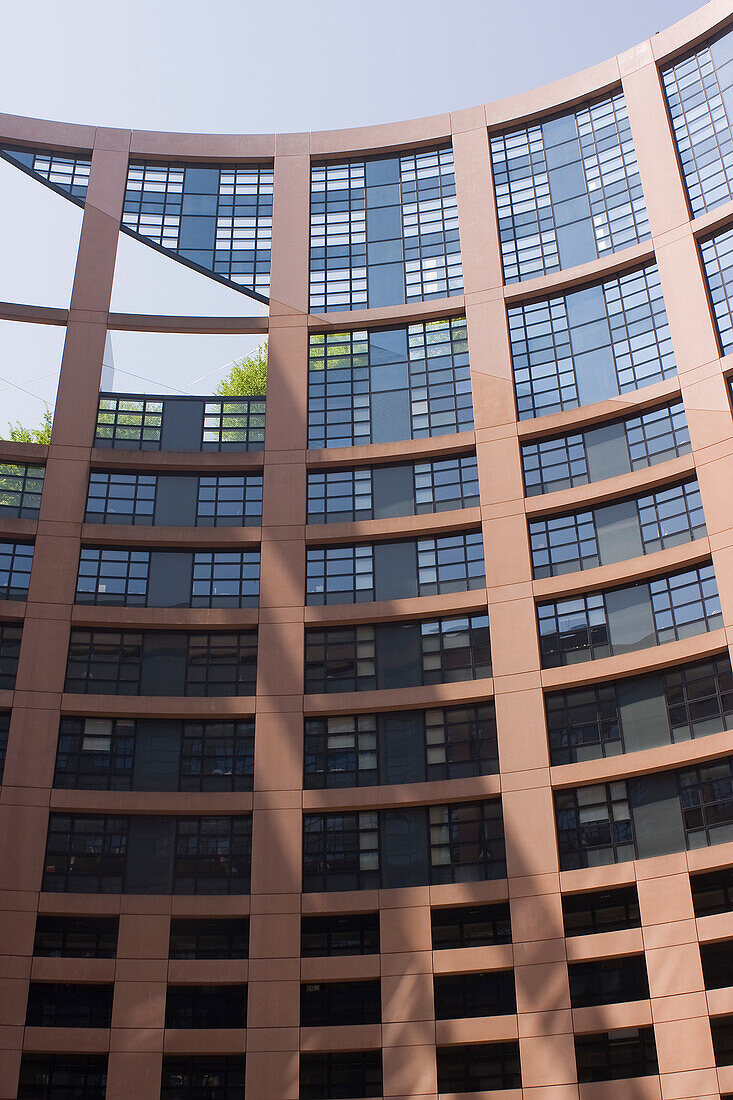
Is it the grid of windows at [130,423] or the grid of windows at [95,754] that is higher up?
the grid of windows at [130,423]

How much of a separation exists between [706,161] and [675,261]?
433cm

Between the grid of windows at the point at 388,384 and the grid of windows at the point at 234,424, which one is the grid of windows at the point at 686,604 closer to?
the grid of windows at the point at 388,384

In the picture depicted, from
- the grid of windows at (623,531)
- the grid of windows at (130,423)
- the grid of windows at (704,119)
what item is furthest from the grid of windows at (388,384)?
the grid of windows at (704,119)

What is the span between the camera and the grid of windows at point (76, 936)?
113 feet

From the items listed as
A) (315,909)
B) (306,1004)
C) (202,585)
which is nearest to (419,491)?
(202,585)

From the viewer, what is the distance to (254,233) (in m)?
45.7

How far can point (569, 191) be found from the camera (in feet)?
143

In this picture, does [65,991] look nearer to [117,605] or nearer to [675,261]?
[117,605]

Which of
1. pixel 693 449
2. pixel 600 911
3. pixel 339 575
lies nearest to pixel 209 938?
pixel 600 911

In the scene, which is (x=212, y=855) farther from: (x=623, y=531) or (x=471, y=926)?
(x=623, y=531)

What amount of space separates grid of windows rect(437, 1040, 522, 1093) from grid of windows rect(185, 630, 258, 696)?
13579 millimetres

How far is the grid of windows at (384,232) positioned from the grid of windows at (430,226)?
0.13ft

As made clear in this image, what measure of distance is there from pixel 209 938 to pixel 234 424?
19.3 m

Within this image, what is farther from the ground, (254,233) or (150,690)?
(254,233)
